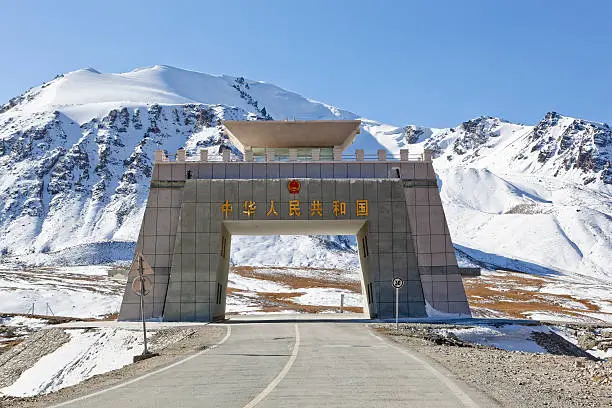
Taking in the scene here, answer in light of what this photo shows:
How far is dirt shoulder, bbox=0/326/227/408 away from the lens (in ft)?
45.2

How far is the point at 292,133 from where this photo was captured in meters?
47.1

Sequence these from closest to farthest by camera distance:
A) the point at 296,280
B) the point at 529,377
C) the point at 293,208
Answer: the point at 529,377 → the point at 293,208 → the point at 296,280

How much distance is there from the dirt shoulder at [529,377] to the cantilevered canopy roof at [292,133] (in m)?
23.7

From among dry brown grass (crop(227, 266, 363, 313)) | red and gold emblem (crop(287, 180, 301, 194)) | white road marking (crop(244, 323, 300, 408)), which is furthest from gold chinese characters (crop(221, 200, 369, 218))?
dry brown grass (crop(227, 266, 363, 313))

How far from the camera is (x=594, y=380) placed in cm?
1562

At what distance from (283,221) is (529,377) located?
28.0m

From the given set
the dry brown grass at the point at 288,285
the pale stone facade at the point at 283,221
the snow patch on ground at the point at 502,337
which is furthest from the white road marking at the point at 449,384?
the dry brown grass at the point at 288,285

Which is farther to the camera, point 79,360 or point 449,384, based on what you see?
point 79,360

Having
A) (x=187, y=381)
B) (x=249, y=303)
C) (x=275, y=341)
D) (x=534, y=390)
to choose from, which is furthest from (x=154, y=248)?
(x=249, y=303)

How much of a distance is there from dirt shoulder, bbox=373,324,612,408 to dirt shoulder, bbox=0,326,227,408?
7447mm

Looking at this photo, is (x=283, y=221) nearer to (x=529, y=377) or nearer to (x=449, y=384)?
(x=529, y=377)

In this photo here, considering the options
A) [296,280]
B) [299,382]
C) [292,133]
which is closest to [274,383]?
[299,382]

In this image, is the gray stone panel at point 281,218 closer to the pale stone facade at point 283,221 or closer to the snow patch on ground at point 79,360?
the pale stone facade at point 283,221

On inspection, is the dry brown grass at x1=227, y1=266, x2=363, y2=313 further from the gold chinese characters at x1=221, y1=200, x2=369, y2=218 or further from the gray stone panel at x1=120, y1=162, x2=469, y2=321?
the gold chinese characters at x1=221, y1=200, x2=369, y2=218
